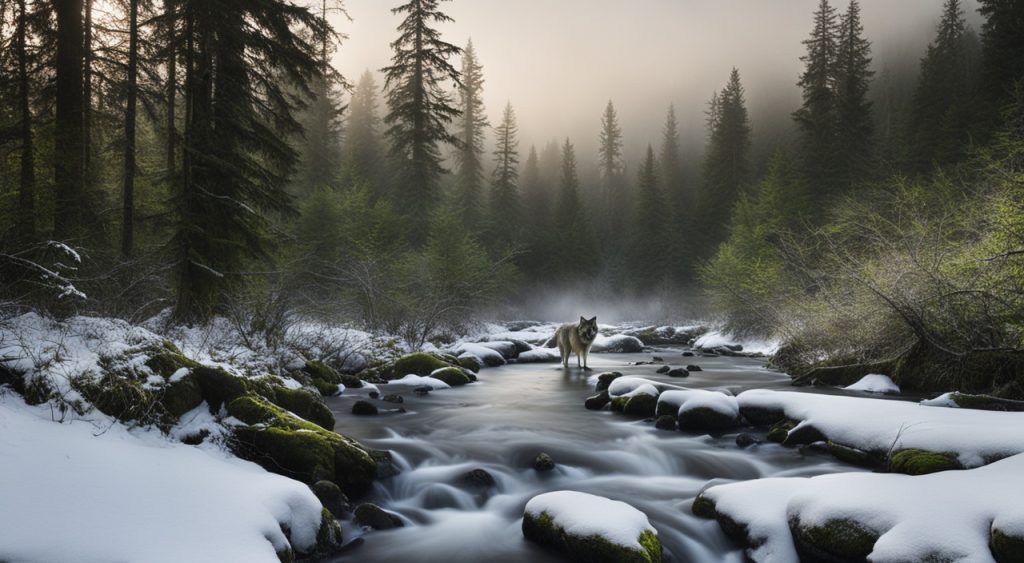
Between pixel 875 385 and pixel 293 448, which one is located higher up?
pixel 293 448

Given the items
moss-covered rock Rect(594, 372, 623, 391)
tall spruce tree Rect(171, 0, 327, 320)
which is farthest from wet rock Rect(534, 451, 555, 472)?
tall spruce tree Rect(171, 0, 327, 320)

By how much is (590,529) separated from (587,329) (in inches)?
459

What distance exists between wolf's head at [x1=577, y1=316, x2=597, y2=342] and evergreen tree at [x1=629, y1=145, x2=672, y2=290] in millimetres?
36268

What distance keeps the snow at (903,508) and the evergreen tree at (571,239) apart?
46441 mm

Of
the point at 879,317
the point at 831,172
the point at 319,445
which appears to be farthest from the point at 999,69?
the point at 319,445

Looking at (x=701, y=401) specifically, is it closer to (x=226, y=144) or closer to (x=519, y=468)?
(x=519, y=468)

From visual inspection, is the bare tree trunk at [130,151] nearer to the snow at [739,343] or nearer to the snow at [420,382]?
the snow at [420,382]

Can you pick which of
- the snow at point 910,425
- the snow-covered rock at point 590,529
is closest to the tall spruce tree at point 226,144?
the snow-covered rock at point 590,529

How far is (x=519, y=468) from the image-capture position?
6.84 metres

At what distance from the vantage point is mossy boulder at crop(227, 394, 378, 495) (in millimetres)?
4938

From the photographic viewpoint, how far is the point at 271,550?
10.6ft

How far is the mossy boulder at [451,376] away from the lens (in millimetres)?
12734

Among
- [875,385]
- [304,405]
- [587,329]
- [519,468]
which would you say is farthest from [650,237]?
[304,405]

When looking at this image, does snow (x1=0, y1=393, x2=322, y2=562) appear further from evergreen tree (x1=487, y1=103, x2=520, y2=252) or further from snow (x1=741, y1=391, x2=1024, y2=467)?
evergreen tree (x1=487, y1=103, x2=520, y2=252)
